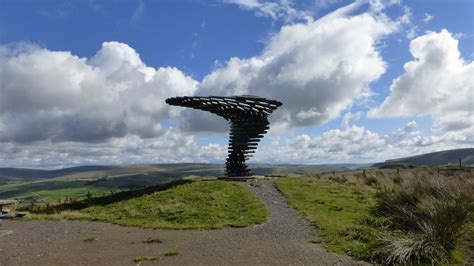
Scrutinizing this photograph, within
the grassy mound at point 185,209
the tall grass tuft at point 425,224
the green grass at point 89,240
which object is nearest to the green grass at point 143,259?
the green grass at point 89,240

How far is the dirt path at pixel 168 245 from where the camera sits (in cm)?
1052

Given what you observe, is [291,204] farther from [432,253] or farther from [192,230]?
[432,253]

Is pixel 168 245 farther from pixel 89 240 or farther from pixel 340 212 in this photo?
pixel 340 212

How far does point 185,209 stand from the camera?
58.6 feet

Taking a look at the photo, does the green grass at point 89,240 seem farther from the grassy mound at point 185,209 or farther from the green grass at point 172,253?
the green grass at point 172,253

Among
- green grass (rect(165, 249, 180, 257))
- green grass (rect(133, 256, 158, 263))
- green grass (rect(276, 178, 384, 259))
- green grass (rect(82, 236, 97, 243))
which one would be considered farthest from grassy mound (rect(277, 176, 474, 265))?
green grass (rect(82, 236, 97, 243))

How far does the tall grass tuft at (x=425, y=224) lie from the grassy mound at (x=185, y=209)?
16.0 ft

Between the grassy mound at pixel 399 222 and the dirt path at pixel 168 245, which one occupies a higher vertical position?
the grassy mound at pixel 399 222

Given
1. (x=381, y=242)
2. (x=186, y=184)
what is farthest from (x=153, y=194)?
(x=381, y=242)

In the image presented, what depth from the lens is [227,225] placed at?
15.2 meters

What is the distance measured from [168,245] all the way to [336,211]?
7932 millimetres

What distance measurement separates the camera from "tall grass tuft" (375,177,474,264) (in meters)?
9.47

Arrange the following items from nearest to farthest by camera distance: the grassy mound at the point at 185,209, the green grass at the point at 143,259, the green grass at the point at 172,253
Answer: the green grass at the point at 143,259 < the green grass at the point at 172,253 < the grassy mound at the point at 185,209

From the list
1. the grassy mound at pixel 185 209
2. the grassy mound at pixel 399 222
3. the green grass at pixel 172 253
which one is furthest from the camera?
the grassy mound at pixel 185 209
